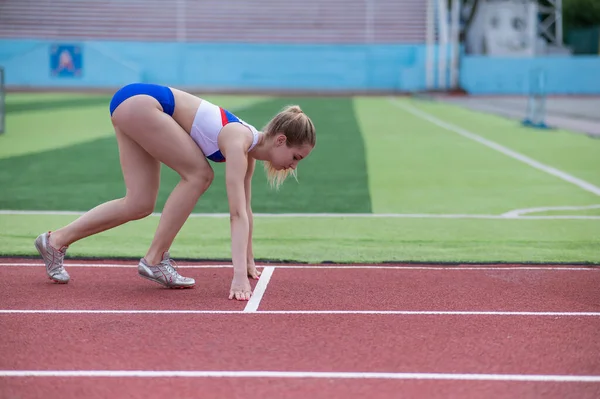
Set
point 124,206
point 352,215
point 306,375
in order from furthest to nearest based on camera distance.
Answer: point 352,215 < point 124,206 < point 306,375

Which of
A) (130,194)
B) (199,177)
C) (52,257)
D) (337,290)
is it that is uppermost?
(199,177)

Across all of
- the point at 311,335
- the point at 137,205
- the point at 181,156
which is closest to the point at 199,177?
the point at 181,156

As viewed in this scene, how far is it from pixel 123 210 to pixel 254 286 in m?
0.96

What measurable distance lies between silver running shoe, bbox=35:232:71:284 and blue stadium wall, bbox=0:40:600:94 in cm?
4271

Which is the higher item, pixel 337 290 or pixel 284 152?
pixel 284 152

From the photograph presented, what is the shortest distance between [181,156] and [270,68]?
149 ft

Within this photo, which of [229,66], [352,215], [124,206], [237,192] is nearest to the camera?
[237,192]

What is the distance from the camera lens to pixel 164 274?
19.7 feet

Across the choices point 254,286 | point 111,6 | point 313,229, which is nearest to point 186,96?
point 254,286

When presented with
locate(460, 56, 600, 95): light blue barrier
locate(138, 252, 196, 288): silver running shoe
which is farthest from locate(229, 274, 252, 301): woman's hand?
locate(460, 56, 600, 95): light blue barrier

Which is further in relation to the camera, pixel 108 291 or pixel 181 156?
pixel 108 291

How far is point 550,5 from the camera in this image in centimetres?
7138

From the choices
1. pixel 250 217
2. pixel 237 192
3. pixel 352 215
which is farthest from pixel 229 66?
pixel 237 192

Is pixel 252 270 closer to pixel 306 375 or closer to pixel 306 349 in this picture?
pixel 306 349
